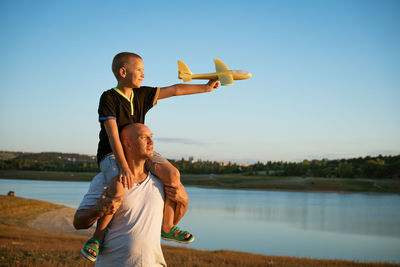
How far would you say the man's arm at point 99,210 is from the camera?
8.95 ft

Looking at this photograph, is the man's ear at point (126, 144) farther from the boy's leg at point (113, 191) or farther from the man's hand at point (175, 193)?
the man's hand at point (175, 193)

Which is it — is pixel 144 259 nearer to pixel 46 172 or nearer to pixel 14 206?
pixel 14 206

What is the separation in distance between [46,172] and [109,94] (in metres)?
147

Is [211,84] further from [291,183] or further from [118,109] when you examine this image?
[291,183]

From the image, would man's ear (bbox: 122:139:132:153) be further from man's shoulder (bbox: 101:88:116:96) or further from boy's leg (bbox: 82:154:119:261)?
man's shoulder (bbox: 101:88:116:96)

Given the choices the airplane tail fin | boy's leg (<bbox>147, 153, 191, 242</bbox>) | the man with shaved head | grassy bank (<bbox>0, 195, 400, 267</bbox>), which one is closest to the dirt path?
grassy bank (<bbox>0, 195, 400, 267</bbox>)

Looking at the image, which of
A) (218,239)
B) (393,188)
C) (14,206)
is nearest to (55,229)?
(14,206)

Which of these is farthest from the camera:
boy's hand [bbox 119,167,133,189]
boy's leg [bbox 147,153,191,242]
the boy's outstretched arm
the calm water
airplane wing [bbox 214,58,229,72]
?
the calm water

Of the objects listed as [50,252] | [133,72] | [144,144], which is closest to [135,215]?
[144,144]

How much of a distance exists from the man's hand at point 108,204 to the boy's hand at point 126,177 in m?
→ 0.13

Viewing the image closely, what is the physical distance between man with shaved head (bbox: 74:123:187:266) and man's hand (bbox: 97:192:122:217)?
0.04 m

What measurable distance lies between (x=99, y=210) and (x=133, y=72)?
1.14 meters

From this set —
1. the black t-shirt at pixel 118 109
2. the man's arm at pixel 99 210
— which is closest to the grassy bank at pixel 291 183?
the black t-shirt at pixel 118 109

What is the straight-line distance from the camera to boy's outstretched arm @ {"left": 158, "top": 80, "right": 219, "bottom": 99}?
3.80 metres
